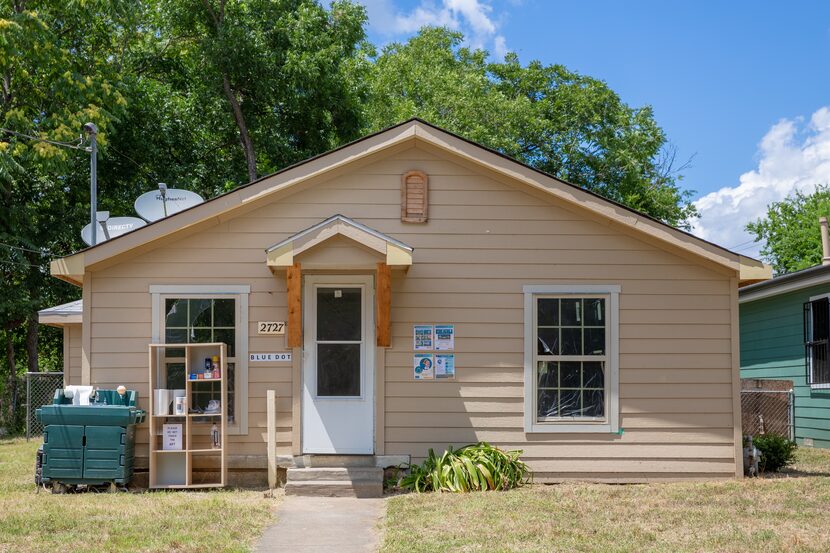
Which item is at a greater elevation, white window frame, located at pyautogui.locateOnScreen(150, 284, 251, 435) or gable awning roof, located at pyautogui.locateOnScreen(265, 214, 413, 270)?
gable awning roof, located at pyautogui.locateOnScreen(265, 214, 413, 270)

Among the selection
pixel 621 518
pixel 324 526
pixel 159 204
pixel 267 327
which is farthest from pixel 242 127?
pixel 621 518

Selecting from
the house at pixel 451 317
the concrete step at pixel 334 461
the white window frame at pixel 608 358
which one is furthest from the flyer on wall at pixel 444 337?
the concrete step at pixel 334 461

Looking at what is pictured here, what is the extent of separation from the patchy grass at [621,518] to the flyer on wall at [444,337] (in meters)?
1.78

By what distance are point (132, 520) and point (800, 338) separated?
38.5 feet

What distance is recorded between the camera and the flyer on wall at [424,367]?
1072 centimetres

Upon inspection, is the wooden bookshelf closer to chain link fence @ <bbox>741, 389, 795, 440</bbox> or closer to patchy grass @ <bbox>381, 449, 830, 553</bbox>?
patchy grass @ <bbox>381, 449, 830, 553</bbox>

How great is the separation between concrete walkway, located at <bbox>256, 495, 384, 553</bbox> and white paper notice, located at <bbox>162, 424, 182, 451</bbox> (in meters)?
1.43

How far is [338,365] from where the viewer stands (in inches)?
423

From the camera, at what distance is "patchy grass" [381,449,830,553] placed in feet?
23.4

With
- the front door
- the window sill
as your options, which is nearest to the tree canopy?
the front door

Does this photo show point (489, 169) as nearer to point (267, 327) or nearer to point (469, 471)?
point (267, 327)

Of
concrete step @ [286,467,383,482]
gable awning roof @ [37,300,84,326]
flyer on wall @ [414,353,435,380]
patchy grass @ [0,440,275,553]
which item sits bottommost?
patchy grass @ [0,440,275,553]

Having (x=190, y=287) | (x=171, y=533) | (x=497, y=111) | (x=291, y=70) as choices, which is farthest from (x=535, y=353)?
(x=497, y=111)

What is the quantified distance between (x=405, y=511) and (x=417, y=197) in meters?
3.76
